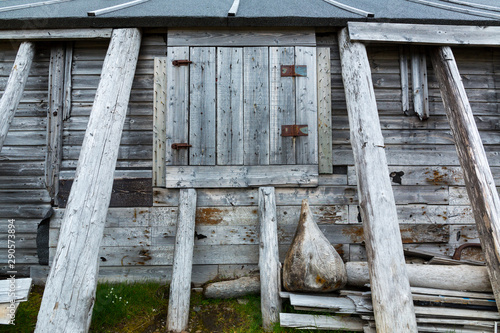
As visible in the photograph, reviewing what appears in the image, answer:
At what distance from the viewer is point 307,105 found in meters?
3.54

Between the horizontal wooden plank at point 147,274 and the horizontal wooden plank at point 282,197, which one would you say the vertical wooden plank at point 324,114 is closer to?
the horizontal wooden plank at point 282,197

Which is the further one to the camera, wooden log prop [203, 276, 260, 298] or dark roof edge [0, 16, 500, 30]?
dark roof edge [0, 16, 500, 30]

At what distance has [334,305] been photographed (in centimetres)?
252

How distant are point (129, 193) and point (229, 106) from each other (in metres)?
1.56

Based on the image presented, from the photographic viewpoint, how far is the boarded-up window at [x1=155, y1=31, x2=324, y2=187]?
3479mm

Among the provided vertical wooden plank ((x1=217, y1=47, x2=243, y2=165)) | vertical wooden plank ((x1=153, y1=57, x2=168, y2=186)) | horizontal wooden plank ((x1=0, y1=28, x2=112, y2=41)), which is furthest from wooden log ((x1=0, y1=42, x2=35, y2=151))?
vertical wooden plank ((x1=217, y1=47, x2=243, y2=165))

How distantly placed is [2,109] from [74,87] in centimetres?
82

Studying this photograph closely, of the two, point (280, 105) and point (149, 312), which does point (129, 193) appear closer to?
point (149, 312)

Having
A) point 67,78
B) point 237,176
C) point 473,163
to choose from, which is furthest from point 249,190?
point 67,78

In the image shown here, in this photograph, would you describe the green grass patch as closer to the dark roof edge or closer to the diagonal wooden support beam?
the diagonal wooden support beam

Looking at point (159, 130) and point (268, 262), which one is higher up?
point (159, 130)

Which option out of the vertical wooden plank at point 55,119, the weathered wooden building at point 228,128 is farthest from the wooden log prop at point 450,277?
the vertical wooden plank at point 55,119

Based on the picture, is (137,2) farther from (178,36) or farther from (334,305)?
(334,305)

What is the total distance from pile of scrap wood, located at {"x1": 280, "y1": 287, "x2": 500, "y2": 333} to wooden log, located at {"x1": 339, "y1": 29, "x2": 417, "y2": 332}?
0.34 m
